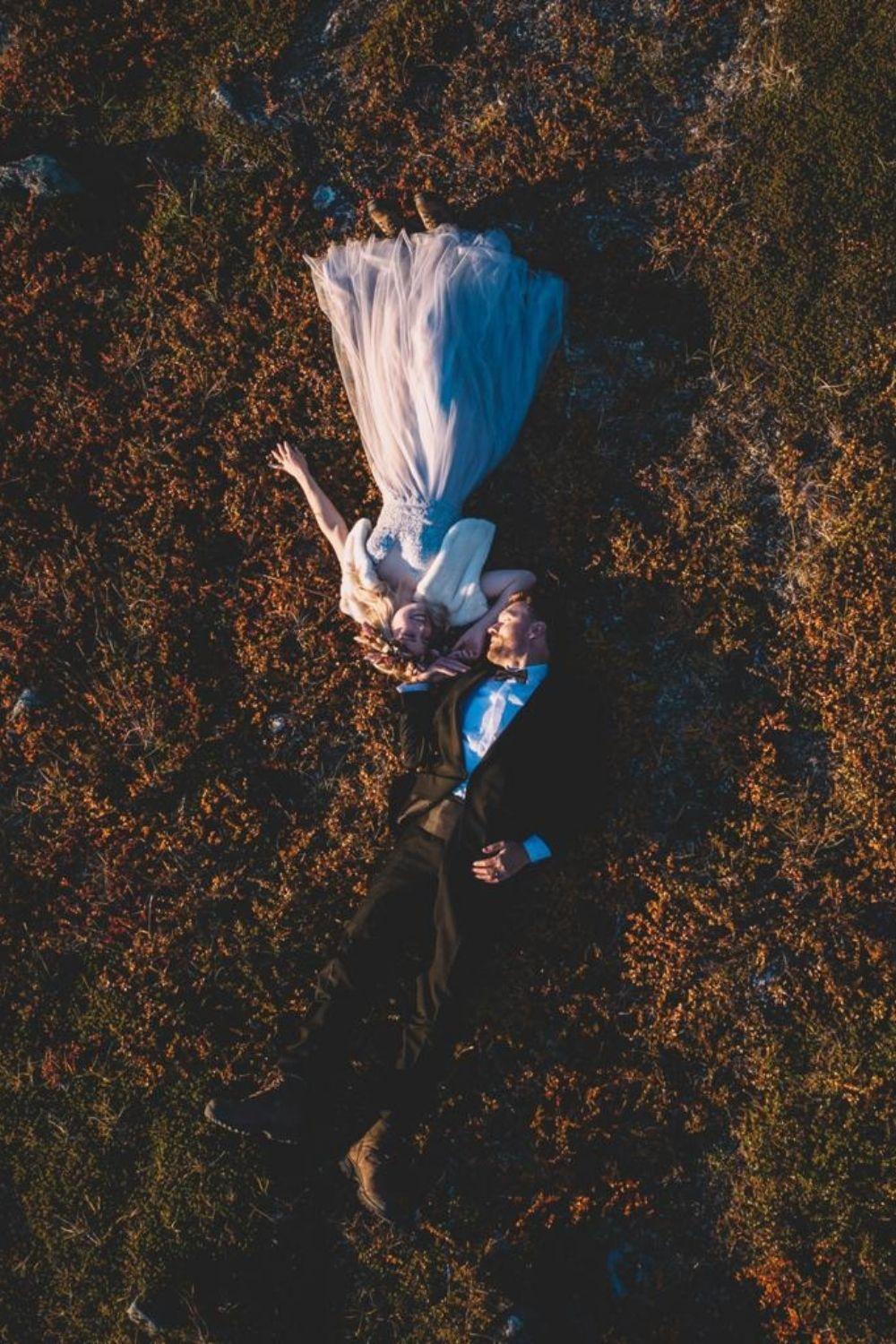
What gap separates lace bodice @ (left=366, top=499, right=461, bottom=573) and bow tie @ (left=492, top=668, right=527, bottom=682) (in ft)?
3.07

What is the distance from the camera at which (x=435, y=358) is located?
7.00 meters

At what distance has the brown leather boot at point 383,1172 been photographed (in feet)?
22.8

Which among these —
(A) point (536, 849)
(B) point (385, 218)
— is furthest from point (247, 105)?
(A) point (536, 849)

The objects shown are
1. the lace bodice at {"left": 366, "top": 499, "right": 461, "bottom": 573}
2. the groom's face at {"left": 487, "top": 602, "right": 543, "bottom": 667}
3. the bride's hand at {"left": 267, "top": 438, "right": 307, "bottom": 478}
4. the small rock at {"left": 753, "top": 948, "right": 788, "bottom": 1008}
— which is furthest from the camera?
the bride's hand at {"left": 267, "top": 438, "right": 307, "bottom": 478}

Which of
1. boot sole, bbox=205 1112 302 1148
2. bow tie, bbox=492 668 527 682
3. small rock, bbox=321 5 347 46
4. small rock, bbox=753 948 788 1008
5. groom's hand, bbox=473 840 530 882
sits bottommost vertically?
small rock, bbox=753 948 788 1008

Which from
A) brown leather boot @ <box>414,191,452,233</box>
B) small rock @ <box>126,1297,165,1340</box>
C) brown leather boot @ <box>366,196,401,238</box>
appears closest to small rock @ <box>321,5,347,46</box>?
brown leather boot @ <box>366,196,401,238</box>

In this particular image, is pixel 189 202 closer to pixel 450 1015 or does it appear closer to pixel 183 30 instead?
pixel 183 30

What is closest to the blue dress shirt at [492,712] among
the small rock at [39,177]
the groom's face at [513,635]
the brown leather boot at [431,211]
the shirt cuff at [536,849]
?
the shirt cuff at [536,849]

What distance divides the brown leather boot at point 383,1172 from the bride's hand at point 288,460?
485 centimetres

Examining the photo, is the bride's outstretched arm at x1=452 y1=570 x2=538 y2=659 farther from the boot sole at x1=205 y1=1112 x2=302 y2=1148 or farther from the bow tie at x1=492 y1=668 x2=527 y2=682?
the boot sole at x1=205 y1=1112 x2=302 y2=1148

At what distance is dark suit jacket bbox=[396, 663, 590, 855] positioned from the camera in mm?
6746

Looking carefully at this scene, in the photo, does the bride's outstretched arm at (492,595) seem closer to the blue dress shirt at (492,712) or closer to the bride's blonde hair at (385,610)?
the bride's blonde hair at (385,610)

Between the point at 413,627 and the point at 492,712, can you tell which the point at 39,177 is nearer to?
the point at 413,627

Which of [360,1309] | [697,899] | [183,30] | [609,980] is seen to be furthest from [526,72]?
[360,1309]
